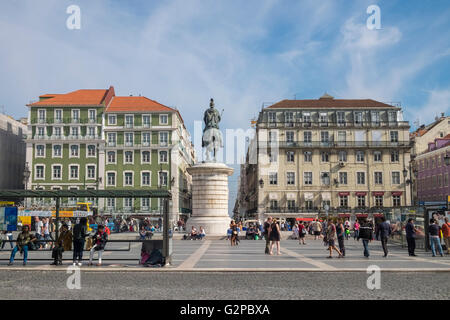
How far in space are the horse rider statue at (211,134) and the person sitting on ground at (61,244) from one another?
18.9m

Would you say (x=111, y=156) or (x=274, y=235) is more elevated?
(x=111, y=156)

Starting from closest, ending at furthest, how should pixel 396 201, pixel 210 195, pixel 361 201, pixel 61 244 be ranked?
pixel 61 244 < pixel 210 195 < pixel 396 201 < pixel 361 201

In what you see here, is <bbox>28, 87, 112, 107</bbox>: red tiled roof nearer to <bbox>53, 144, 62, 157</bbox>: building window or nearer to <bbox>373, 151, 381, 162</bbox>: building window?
<bbox>53, 144, 62, 157</bbox>: building window

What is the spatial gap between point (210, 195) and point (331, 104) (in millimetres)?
40269

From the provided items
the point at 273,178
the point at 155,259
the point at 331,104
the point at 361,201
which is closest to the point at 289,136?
the point at 273,178

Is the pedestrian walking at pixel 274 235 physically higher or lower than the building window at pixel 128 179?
lower

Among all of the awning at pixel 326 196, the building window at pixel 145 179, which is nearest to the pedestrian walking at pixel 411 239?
the awning at pixel 326 196

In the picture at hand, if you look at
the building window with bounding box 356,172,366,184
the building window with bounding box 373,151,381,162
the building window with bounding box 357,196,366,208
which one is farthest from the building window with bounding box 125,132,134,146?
the building window with bounding box 373,151,381,162

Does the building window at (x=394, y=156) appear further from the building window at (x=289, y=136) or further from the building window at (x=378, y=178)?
the building window at (x=289, y=136)

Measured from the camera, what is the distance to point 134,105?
6681cm

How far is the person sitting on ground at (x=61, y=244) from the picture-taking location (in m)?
14.9

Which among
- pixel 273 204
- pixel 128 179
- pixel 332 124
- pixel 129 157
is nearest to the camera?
pixel 273 204

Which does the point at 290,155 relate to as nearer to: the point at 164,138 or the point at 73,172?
the point at 164,138

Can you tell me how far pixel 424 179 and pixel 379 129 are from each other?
12.9m
